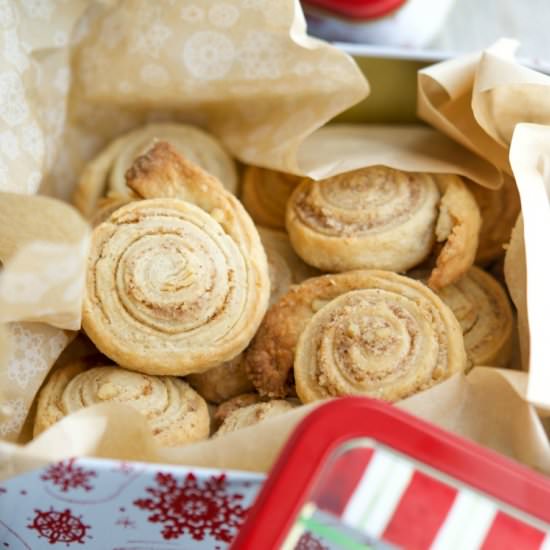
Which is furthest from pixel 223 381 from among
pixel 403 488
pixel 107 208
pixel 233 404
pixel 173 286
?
pixel 403 488

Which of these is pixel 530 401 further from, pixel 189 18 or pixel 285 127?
pixel 189 18

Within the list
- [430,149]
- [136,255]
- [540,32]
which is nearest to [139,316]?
[136,255]

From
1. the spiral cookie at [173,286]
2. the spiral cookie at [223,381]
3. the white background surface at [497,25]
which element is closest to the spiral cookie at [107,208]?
the spiral cookie at [173,286]

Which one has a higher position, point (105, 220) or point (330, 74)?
point (330, 74)

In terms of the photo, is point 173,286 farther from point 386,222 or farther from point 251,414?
point 386,222

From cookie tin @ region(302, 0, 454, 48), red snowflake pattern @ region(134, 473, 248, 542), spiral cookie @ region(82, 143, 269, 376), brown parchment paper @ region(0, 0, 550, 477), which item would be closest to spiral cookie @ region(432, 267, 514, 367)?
brown parchment paper @ region(0, 0, 550, 477)

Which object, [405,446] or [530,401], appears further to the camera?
[530,401]

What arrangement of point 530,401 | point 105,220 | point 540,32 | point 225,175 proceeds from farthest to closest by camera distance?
point 540,32, point 225,175, point 105,220, point 530,401
